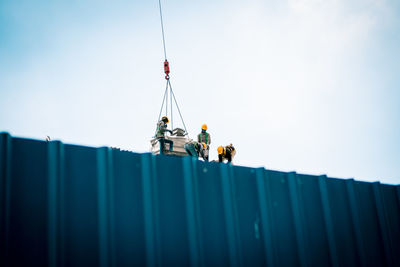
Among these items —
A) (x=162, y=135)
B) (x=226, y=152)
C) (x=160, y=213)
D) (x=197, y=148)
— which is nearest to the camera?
(x=160, y=213)

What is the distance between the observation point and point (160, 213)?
4.48 meters

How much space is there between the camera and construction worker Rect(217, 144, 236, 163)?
41.4ft

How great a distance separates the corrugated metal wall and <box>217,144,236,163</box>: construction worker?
613 cm

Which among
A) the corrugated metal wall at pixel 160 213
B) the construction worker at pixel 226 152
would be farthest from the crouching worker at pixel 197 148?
the corrugated metal wall at pixel 160 213

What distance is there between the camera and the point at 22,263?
11.5ft

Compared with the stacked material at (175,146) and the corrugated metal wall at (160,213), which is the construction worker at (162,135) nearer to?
the stacked material at (175,146)

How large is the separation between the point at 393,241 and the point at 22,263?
691cm

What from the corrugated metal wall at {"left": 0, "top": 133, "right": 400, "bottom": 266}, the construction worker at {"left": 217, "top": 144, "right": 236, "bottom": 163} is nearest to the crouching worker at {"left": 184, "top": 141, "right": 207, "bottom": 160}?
the construction worker at {"left": 217, "top": 144, "right": 236, "bottom": 163}

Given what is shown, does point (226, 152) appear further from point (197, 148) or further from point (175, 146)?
point (175, 146)

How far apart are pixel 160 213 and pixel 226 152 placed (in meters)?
8.36

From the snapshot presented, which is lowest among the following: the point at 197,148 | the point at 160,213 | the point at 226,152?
the point at 160,213

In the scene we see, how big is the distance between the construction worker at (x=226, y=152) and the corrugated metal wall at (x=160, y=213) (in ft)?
20.1

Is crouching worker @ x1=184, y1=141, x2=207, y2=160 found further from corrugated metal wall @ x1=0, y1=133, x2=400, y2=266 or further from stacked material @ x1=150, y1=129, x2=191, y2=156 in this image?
corrugated metal wall @ x1=0, y1=133, x2=400, y2=266

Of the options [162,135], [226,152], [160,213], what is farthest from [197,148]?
[160,213]
